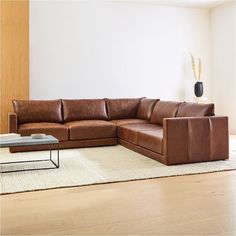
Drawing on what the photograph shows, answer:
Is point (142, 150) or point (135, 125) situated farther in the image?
point (135, 125)

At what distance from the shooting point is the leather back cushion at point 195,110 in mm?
4395

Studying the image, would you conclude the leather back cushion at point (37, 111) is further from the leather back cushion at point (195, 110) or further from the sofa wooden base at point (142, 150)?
the leather back cushion at point (195, 110)

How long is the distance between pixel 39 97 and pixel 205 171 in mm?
3610

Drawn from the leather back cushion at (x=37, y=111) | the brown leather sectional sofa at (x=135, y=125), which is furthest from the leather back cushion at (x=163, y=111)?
the leather back cushion at (x=37, y=111)

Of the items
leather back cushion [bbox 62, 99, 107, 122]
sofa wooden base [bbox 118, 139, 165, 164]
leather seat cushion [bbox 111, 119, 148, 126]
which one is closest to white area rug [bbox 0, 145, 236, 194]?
sofa wooden base [bbox 118, 139, 165, 164]

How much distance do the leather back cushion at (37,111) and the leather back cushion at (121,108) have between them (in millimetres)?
892

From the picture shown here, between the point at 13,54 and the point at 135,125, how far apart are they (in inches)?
96.7

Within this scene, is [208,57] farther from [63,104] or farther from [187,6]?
[63,104]

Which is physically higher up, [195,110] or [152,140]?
[195,110]

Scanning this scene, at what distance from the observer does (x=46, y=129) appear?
4996 mm

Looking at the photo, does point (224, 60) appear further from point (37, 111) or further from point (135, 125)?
point (37, 111)

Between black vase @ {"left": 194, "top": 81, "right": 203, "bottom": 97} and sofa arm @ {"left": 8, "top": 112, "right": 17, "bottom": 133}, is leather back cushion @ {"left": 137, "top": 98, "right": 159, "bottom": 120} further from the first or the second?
sofa arm @ {"left": 8, "top": 112, "right": 17, "bottom": 133}

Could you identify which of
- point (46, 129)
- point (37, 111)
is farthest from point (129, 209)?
point (37, 111)

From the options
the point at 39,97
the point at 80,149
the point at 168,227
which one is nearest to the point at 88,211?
the point at 168,227
